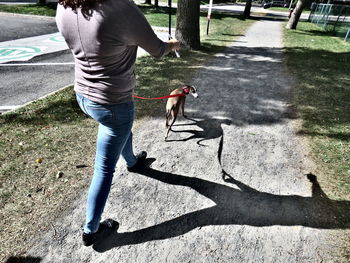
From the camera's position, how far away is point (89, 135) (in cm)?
395

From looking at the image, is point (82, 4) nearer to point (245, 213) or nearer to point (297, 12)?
point (245, 213)

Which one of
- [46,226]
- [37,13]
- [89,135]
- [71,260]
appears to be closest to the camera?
[71,260]

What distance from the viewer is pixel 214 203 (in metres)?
2.83

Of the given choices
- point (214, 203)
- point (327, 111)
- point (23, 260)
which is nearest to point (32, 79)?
point (23, 260)

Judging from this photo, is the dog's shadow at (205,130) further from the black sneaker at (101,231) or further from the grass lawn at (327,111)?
the black sneaker at (101,231)

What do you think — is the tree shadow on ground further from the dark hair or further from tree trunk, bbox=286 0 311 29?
tree trunk, bbox=286 0 311 29

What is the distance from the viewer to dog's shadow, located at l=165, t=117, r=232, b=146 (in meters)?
4.07

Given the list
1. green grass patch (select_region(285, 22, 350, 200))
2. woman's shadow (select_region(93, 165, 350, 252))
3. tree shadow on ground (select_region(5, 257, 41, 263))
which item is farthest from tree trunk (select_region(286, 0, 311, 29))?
tree shadow on ground (select_region(5, 257, 41, 263))

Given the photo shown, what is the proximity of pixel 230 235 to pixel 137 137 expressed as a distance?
222 centimetres

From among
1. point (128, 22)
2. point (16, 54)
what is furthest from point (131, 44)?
point (16, 54)

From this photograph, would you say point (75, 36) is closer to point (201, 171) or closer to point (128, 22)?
point (128, 22)

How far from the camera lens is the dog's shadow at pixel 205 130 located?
4.07 m

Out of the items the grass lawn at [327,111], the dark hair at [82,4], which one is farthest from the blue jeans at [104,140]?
the grass lawn at [327,111]

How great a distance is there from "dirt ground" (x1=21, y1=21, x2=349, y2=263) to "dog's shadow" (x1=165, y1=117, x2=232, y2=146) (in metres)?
0.02
